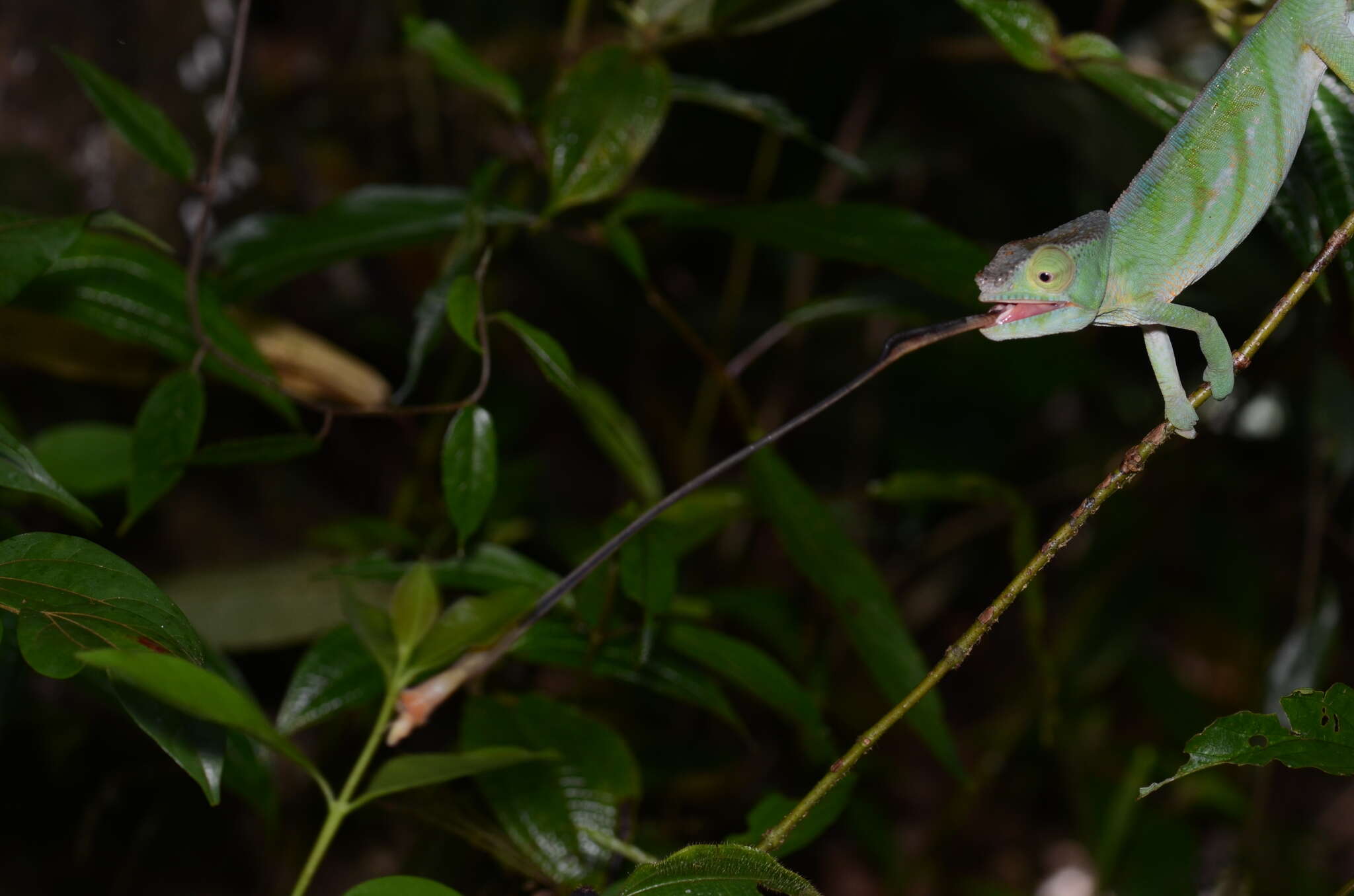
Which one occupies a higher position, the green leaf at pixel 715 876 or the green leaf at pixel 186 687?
the green leaf at pixel 186 687

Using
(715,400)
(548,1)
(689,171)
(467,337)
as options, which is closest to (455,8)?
(548,1)

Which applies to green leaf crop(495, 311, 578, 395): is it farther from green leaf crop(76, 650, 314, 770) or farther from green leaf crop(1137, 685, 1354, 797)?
green leaf crop(1137, 685, 1354, 797)

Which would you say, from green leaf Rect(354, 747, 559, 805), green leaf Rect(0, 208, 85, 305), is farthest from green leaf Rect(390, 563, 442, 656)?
green leaf Rect(0, 208, 85, 305)

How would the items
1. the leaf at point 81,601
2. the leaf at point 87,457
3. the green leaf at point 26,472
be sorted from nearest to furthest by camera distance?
the leaf at point 81,601
the green leaf at point 26,472
the leaf at point 87,457

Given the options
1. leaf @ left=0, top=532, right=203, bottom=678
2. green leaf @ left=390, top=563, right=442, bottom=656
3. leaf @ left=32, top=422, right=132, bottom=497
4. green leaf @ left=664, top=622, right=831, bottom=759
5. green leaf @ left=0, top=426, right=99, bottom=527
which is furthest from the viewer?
leaf @ left=32, top=422, right=132, bottom=497

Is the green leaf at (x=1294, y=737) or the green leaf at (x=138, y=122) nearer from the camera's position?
the green leaf at (x=1294, y=737)

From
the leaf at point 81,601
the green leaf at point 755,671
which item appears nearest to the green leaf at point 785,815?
the green leaf at point 755,671

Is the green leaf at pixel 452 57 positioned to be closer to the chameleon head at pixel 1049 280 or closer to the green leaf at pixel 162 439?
the green leaf at pixel 162 439

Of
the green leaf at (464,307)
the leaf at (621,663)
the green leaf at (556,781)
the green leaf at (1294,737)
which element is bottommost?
the green leaf at (556,781)
